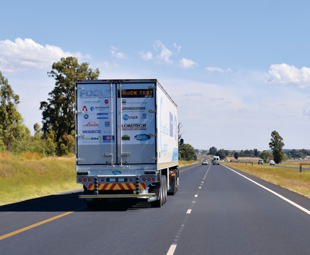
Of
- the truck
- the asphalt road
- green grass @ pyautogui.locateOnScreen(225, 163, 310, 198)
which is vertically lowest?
the asphalt road

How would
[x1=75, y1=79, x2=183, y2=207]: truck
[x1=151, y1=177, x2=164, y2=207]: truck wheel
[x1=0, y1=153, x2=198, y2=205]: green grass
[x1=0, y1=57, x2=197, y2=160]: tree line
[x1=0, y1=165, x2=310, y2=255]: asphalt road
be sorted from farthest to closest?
[x1=0, y1=57, x2=197, y2=160]: tree line, [x1=0, y1=153, x2=198, y2=205]: green grass, [x1=151, y1=177, x2=164, y2=207]: truck wheel, [x1=75, y1=79, x2=183, y2=207]: truck, [x1=0, y1=165, x2=310, y2=255]: asphalt road

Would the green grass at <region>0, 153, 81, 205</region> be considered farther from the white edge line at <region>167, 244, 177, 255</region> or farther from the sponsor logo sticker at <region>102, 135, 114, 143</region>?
the white edge line at <region>167, 244, 177, 255</region>

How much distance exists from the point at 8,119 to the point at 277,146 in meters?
140

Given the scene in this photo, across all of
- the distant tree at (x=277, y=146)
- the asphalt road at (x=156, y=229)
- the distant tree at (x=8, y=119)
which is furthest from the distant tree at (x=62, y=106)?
the distant tree at (x=277, y=146)

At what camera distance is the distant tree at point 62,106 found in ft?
176

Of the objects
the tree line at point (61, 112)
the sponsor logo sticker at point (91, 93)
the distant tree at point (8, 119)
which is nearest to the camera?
the sponsor logo sticker at point (91, 93)

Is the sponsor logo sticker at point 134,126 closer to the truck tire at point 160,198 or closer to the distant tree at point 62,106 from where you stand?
the truck tire at point 160,198

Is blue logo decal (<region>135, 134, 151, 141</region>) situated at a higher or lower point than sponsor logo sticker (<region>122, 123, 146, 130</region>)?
lower

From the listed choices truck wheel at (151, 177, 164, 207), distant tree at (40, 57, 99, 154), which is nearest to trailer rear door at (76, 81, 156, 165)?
truck wheel at (151, 177, 164, 207)

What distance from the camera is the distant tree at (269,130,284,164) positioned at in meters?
165

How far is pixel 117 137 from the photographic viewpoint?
14.9m

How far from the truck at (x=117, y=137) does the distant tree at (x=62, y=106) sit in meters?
38.3

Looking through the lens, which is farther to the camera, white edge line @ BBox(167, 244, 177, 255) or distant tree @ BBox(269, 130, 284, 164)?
distant tree @ BBox(269, 130, 284, 164)

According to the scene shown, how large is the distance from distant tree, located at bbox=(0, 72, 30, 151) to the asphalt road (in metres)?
23.1
